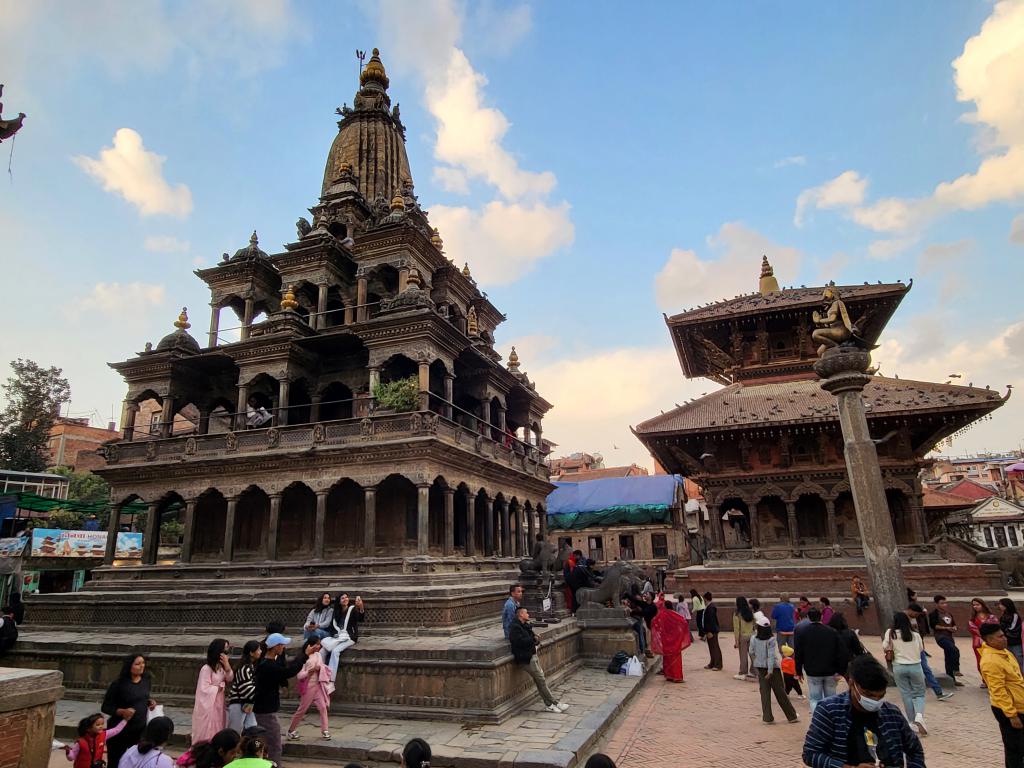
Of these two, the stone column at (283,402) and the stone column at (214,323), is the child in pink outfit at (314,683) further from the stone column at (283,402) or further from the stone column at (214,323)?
the stone column at (214,323)

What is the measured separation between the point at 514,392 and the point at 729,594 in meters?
13.1

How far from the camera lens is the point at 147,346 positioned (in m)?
25.2

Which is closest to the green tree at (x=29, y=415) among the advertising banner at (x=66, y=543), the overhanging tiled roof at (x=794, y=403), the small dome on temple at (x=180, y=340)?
the advertising banner at (x=66, y=543)

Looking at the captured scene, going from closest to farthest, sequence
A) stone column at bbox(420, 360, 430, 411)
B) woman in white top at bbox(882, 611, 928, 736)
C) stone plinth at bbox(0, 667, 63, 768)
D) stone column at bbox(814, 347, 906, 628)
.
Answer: stone plinth at bbox(0, 667, 63, 768) → woman in white top at bbox(882, 611, 928, 736) → stone column at bbox(814, 347, 906, 628) → stone column at bbox(420, 360, 430, 411)

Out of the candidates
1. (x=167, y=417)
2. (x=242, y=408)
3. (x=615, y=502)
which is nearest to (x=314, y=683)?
(x=242, y=408)

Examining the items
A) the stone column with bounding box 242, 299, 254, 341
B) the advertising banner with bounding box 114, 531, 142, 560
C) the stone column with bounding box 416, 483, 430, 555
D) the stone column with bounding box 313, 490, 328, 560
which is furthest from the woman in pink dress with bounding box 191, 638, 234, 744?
the advertising banner with bounding box 114, 531, 142, 560

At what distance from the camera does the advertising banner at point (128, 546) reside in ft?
95.1

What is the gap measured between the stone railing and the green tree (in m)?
20.2

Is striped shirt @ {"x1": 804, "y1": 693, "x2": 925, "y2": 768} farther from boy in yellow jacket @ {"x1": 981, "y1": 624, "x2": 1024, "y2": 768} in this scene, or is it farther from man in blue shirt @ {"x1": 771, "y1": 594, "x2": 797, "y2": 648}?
man in blue shirt @ {"x1": 771, "y1": 594, "x2": 797, "y2": 648}

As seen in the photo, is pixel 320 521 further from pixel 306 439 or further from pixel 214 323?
pixel 214 323

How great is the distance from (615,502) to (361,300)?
24690 millimetres

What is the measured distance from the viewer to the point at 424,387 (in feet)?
65.4

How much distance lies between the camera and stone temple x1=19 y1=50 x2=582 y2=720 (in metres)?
15.1

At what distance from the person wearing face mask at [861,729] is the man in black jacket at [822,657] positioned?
4.49m
